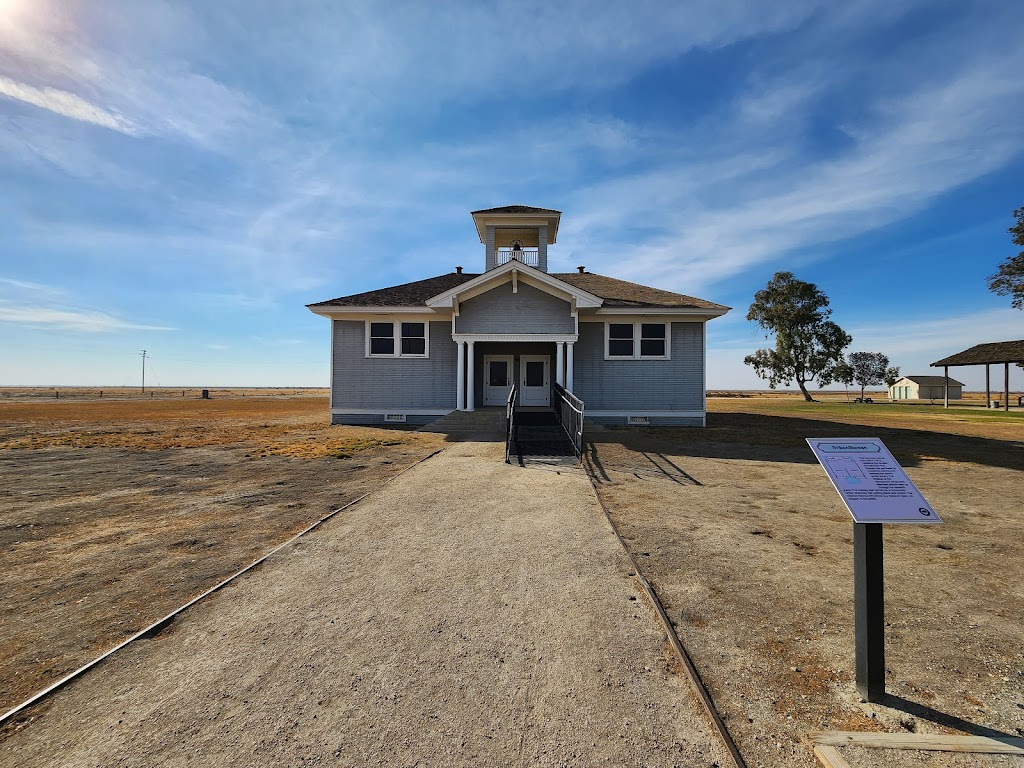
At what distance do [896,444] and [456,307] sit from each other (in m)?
14.0

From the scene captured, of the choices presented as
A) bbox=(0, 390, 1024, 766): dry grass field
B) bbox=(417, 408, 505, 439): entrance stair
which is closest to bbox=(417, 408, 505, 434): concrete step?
bbox=(417, 408, 505, 439): entrance stair

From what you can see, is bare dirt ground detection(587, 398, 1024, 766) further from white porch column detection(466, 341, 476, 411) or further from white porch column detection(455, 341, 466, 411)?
Result: white porch column detection(455, 341, 466, 411)

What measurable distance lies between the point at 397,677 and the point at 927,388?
224 feet

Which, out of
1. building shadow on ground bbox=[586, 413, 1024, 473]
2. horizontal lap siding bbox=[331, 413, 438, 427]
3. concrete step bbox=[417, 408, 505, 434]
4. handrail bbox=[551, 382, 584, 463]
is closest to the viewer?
handrail bbox=[551, 382, 584, 463]

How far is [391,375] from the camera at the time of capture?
17234mm

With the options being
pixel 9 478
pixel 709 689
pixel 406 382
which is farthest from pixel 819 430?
pixel 9 478

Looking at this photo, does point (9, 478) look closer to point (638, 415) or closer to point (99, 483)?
point (99, 483)

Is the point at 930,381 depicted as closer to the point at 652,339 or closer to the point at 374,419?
the point at 652,339

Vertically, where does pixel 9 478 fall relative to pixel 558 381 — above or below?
below

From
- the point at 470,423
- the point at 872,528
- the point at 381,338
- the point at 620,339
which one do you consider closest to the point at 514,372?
the point at 470,423

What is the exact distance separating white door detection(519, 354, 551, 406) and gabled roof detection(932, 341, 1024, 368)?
32.1 m

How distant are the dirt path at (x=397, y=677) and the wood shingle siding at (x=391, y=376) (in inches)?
495

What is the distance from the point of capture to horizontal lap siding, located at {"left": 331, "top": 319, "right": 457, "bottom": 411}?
17.1 metres

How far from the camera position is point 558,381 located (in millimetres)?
15219
